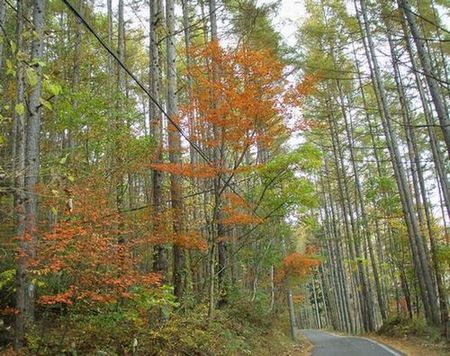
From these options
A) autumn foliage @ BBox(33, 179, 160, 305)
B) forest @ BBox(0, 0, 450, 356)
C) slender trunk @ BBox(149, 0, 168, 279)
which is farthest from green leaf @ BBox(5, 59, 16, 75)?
slender trunk @ BBox(149, 0, 168, 279)

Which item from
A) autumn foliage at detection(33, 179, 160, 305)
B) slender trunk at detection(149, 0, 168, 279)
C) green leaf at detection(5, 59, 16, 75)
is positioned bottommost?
autumn foliage at detection(33, 179, 160, 305)

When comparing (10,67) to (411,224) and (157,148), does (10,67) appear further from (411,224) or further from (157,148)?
(411,224)

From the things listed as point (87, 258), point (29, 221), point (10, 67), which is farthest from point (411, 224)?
point (10, 67)

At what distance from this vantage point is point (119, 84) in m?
13.4

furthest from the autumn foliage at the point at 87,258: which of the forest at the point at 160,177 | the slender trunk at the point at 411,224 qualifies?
the slender trunk at the point at 411,224

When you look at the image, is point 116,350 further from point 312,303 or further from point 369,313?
point 312,303

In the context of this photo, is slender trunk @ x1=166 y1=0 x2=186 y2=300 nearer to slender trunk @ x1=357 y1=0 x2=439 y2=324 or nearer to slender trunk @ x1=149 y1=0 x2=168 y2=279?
slender trunk @ x1=149 y1=0 x2=168 y2=279

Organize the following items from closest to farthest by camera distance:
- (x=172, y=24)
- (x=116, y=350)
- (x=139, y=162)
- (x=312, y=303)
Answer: (x=116, y=350) → (x=139, y=162) → (x=172, y=24) → (x=312, y=303)

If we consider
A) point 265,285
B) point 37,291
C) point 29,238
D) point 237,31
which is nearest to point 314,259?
point 265,285

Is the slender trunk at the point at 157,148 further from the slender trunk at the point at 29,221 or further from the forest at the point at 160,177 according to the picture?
the slender trunk at the point at 29,221

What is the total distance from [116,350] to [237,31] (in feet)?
39.2

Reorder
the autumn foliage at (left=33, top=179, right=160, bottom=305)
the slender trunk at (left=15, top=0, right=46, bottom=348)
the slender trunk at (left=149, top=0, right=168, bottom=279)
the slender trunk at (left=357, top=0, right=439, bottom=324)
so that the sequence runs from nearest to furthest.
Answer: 1. the autumn foliage at (left=33, top=179, right=160, bottom=305)
2. the slender trunk at (left=15, top=0, right=46, bottom=348)
3. the slender trunk at (left=149, top=0, right=168, bottom=279)
4. the slender trunk at (left=357, top=0, right=439, bottom=324)

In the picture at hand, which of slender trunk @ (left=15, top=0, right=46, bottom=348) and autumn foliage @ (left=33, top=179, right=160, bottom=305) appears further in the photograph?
slender trunk @ (left=15, top=0, right=46, bottom=348)

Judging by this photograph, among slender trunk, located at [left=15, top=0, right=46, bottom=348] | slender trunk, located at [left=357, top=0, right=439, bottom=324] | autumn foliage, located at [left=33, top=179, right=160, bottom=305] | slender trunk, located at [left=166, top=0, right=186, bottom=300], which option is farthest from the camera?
slender trunk, located at [left=357, top=0, right=439, bottom=324]
